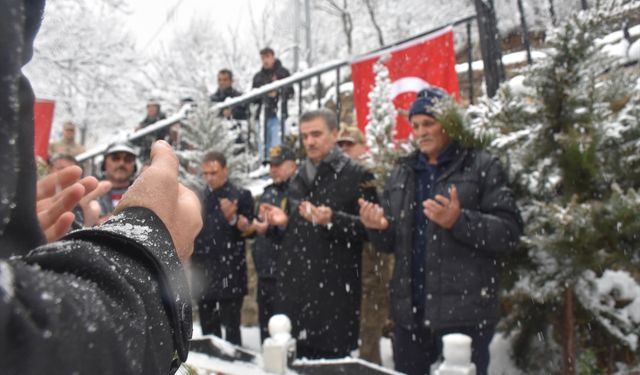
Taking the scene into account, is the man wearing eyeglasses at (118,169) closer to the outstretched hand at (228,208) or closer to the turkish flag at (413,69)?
the outstretched hand at (228,208)

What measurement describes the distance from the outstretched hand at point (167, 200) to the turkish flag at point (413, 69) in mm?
4262

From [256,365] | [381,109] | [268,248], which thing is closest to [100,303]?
[256,365]

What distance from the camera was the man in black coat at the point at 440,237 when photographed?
9.07 ft

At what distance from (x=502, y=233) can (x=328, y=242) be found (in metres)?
1.25

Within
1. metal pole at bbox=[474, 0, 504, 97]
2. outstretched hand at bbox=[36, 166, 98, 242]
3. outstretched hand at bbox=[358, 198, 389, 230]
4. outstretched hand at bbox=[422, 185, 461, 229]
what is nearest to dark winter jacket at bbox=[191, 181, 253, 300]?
outstretched hand at bbox=[358, 198, 389, 230]

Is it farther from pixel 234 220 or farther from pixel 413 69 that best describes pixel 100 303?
pixel 413 69

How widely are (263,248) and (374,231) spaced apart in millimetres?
1815

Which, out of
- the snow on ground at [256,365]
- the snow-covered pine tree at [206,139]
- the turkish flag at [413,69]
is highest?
the turkish flag at [413,69]

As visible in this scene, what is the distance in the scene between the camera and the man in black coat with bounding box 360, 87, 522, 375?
2.77 m

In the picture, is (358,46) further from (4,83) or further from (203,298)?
(4,83)

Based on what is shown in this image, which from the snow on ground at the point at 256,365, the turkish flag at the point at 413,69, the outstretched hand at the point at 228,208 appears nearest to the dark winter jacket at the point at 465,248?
the snow on ground at the point at 256,365

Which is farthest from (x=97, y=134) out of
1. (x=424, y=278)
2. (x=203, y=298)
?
(x=424, y=278)

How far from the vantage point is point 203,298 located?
4723mm

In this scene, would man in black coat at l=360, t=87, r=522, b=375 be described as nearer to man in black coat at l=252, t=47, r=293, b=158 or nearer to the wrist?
the wrist
